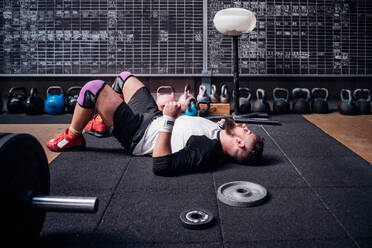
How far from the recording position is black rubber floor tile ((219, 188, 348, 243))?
132cm

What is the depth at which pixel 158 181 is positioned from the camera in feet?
6.10

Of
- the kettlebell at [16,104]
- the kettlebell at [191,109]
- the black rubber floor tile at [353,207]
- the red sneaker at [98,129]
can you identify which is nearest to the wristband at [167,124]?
the black rubber floor tile at [353,207]

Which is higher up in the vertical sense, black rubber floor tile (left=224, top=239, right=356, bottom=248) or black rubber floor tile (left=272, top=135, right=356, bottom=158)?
black rubber floor tile (left=272, top=135, right=356, bottom=158)

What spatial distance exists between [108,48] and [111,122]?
207cm

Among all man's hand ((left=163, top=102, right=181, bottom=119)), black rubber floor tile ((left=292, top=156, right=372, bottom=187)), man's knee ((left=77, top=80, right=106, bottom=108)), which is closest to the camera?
man's hand ((left=163, top=102, right=181, bottom=119))

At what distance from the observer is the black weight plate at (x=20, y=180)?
100 cm

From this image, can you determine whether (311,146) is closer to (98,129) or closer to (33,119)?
(98,129)

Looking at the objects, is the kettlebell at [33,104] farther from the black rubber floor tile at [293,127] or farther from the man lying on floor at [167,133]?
the black rubber floor tile at [293,127]

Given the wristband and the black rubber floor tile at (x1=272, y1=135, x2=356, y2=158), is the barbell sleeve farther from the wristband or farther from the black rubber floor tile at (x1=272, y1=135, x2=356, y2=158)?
the black rubber floor tile at (x1=272, y1=135, x2=356, y2=158)

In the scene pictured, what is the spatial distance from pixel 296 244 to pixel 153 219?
574mm

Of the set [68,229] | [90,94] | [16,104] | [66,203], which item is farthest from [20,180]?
[16,104]

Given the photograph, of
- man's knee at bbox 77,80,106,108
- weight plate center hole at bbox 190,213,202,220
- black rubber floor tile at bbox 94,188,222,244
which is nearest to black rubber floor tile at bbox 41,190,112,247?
black rubber floor tile at bbox 94,188,222,244

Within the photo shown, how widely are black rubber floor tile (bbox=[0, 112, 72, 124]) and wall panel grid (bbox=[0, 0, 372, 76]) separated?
60 cm

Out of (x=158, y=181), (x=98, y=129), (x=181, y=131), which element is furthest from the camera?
(x=98, y=129)
